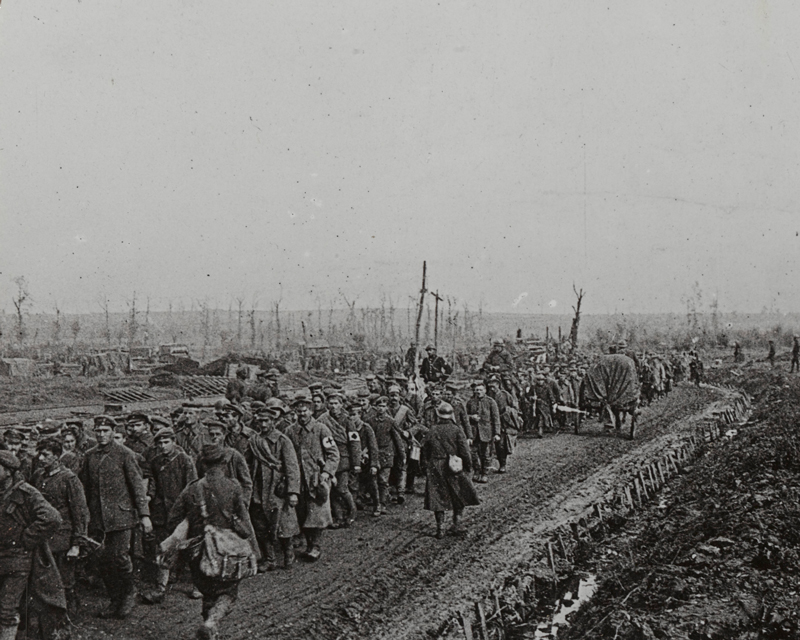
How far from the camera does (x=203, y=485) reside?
550 cm

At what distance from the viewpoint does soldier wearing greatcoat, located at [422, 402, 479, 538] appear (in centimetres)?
890

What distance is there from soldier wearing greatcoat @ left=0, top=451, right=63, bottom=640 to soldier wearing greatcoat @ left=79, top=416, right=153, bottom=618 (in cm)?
109

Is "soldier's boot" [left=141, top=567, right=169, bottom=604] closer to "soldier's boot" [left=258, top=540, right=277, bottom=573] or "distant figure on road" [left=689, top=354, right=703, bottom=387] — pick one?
"soldier's boot" [left=258, top=540, right=277, bottom=573]

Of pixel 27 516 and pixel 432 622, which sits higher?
pixel 27 516

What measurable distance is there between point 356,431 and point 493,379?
16.6 ft

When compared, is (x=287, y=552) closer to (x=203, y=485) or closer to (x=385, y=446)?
(x=203, y=485)

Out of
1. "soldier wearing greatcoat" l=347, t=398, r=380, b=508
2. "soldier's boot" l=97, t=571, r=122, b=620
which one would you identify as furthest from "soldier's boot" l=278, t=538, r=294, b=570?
"soldier wearing greatcoat" l=347, t=398, r=380, b=508

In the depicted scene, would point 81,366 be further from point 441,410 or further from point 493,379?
point 441,410

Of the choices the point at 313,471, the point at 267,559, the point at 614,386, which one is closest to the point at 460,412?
the point at 313,471

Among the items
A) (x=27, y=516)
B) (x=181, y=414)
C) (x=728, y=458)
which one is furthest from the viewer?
(x=728, y=458)

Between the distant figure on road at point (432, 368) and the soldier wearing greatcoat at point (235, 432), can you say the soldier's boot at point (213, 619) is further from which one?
the distant figure on road at point (432, 368)

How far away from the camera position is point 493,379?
14.0 meters

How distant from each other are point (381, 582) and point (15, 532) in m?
3.84

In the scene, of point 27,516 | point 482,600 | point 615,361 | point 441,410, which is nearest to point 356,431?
point 441,410
